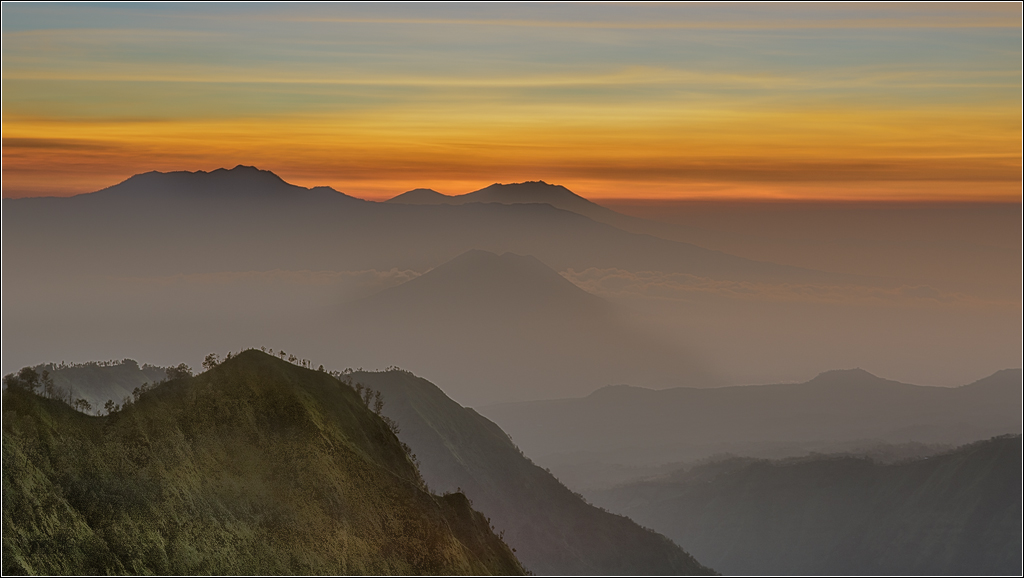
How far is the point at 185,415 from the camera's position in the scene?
87.6 metres

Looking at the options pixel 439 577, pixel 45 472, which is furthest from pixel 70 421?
pixel 439 577

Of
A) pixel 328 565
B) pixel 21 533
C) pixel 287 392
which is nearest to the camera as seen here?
pixel 21 533

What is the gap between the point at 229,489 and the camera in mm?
82812

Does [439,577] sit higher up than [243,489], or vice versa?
[243,489]

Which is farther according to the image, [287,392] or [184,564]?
[287,392]

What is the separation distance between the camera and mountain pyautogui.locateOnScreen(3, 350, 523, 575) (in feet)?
216

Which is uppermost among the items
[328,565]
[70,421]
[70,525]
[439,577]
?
[70,421]

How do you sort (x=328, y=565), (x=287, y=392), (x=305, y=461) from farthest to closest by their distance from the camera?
(x=287, y=392)
(x=305, y=461)
(x=328, y=565)

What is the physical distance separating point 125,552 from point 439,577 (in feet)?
118

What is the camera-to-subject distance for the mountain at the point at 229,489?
65750mm

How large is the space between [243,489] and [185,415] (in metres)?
9.53

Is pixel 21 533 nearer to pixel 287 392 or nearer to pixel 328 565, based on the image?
pixel 328 565

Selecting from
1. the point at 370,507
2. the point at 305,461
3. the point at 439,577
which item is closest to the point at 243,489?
the point at 305,461

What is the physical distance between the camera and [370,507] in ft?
312
